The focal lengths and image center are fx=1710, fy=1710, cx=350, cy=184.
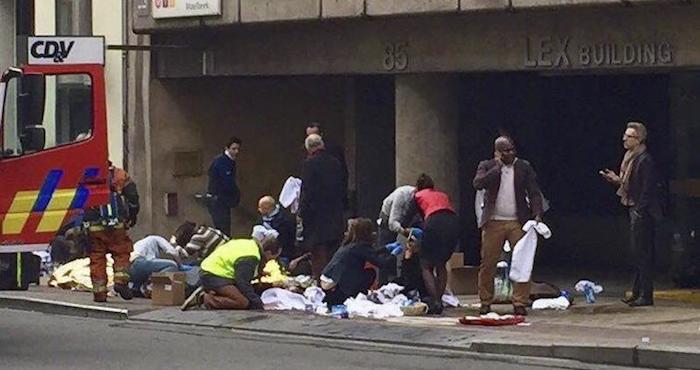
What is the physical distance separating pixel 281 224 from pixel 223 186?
1585 mm

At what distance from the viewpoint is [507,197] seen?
16.8 meters

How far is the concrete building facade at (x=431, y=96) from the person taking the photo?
61.3 ft

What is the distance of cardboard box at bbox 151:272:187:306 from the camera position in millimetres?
18703

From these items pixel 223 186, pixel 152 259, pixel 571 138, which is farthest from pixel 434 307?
pixel 571 138

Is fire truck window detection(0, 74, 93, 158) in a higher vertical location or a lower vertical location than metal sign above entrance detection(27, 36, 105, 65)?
lower

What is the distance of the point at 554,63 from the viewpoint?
18781 millimetres

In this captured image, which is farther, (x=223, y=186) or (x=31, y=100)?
(x=223, y=186)

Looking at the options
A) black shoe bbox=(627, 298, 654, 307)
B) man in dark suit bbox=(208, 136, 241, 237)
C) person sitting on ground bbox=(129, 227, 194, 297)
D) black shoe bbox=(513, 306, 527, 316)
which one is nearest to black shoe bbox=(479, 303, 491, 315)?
black shoe bbox=(513, 306, 527, 316)

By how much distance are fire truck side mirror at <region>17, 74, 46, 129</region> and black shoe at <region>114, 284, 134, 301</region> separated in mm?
4941

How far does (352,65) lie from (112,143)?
5.21 metres

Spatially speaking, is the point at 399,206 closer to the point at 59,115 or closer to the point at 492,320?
the point at 492,320

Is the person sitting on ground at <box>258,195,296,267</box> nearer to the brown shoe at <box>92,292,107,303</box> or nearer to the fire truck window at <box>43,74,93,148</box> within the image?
the brown shoe at <box>92,292,107,303</box>

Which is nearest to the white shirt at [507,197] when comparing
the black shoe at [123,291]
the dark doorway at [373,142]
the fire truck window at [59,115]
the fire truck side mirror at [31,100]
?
the fire truck window at [59,115]

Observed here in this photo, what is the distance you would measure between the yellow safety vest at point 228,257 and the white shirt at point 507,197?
2.68 meters
